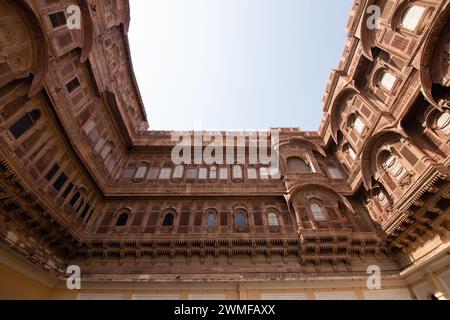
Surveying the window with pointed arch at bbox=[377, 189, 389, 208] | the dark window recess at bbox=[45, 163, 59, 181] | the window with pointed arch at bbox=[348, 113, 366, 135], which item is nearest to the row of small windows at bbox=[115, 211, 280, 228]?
the dark window recess at bbox=[45, 163, 59, 181]

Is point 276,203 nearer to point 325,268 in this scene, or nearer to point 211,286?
point 325,268

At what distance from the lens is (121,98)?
15.2 m

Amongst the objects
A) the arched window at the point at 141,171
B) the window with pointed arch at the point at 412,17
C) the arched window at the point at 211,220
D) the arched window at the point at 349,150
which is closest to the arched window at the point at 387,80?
the window with pointed arch at the point at 412,17

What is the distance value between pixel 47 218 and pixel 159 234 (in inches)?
195

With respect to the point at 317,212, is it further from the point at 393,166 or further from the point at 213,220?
the point at 213,220

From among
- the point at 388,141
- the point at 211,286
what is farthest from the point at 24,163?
the point at 388,141

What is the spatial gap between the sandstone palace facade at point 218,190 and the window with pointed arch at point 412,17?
51 millimetres

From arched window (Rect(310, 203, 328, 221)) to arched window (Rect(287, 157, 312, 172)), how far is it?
10.1ft

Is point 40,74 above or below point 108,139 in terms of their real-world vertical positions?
below

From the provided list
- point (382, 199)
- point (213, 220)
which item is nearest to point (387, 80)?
point (382, 199)

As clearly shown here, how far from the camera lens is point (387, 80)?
11477mm

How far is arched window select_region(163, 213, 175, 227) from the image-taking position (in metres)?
12.5
